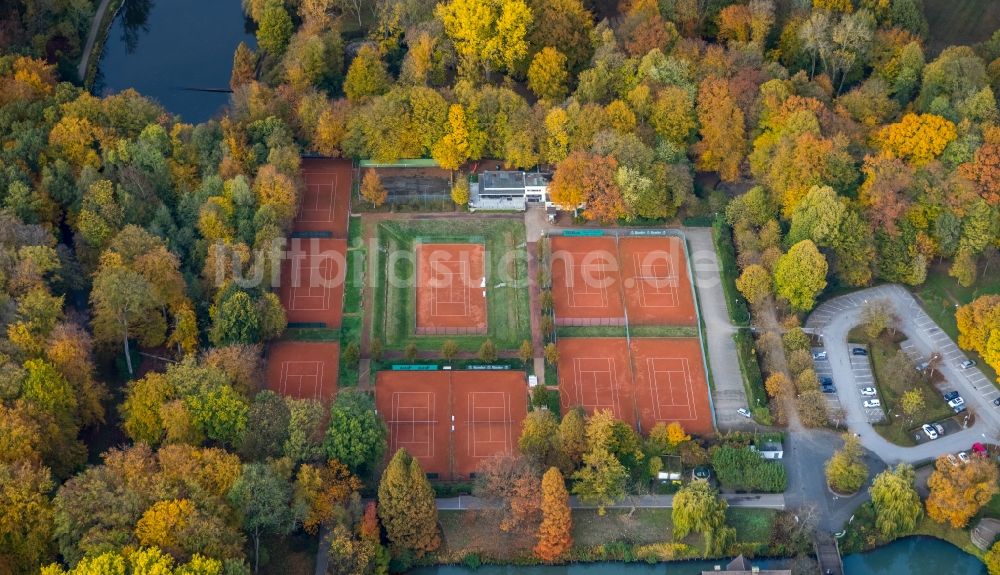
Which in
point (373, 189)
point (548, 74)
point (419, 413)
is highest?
point (548, 74)

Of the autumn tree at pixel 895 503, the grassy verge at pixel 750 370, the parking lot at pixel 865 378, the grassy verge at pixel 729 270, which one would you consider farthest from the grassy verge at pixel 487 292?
the autumn tree at pixel 895 503

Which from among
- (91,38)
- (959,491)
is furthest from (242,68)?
(959,491)

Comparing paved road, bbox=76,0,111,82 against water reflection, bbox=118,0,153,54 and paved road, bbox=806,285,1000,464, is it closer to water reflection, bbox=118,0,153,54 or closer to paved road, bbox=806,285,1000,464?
water reflection, bbox=118,0,153,54

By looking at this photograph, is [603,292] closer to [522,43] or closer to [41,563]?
[522,43]

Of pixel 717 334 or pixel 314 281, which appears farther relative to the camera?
pixel 314 281

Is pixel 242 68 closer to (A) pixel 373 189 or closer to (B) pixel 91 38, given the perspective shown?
(B) pixel 91 38
